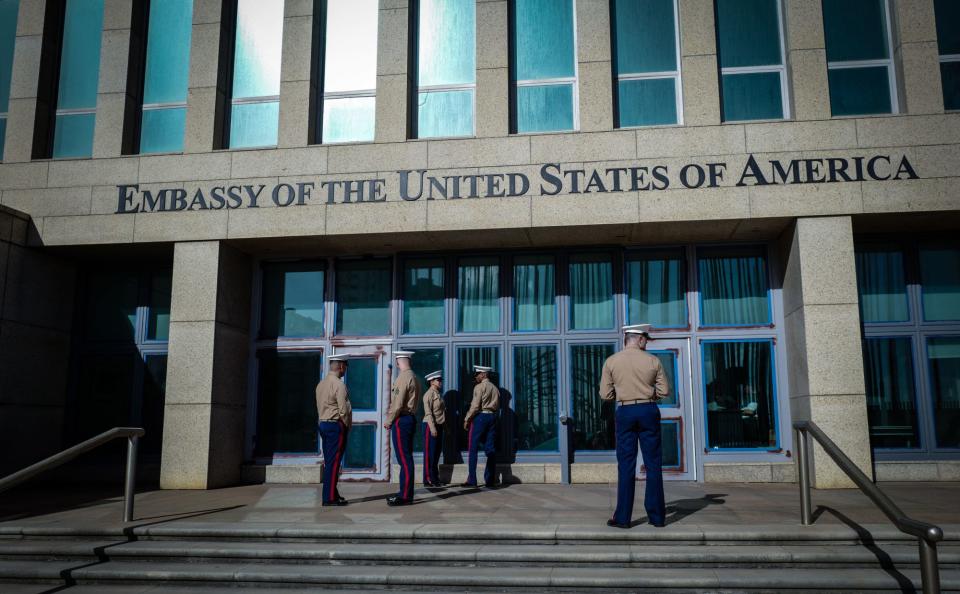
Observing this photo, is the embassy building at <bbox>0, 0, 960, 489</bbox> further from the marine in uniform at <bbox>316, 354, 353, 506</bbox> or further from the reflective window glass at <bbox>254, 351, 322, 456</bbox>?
the marine in uniform at <bbox>316, 354, 353, 506</bbox>

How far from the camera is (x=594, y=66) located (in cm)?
1215

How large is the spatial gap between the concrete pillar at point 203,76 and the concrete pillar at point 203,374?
1822 millimetres

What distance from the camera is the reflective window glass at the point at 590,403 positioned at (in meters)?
12.1

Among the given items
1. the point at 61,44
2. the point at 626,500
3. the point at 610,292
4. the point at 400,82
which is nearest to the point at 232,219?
the point at 400,82

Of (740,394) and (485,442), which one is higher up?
(740,394)

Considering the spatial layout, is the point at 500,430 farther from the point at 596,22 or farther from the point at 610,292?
the point at 596,22

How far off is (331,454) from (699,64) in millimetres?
7989

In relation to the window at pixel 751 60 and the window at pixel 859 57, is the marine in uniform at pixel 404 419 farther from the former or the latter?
the window at pixel 859 57

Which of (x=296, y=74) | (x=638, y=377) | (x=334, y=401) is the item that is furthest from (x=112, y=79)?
(x=638, y=377)

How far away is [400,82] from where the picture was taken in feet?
41.1

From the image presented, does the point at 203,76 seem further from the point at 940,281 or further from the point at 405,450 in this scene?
the point at 940,281

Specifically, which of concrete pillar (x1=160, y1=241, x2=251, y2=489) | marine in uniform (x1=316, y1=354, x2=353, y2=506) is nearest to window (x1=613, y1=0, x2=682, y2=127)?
marine in uniform (x1=316, y1=354, x2=353, y2=506)

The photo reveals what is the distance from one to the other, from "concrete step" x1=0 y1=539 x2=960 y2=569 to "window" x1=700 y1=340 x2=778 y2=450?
4.97m

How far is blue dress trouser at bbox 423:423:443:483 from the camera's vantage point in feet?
37.4
